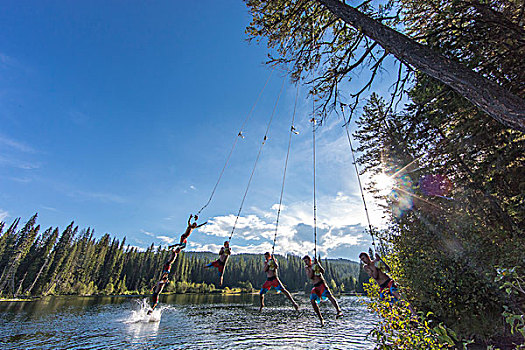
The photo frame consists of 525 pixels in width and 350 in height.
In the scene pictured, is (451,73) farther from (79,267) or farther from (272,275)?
(79,267)

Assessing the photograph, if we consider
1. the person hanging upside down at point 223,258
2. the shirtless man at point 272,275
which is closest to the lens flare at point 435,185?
the shirtless man at point 272,275

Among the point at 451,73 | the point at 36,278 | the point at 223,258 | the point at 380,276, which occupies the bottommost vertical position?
the point at 380,276

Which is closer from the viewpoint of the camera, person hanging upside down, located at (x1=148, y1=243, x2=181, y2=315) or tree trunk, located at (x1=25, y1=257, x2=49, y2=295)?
person hanging upside down, located at (x1=148, y1=243, x2=181, y2=315)

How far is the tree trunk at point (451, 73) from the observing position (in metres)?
3.90

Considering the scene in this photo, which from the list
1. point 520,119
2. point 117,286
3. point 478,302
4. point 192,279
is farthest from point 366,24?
point 192,279

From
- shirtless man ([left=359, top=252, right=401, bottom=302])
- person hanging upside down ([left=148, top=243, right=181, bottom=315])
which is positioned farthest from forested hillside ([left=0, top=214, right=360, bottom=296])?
shirtless man ([left=359, top=252, right=401, bottom=302])

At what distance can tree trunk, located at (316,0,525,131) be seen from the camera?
390 cm

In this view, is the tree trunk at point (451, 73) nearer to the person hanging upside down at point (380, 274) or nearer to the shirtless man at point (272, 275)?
Answer: the person hanging upside down at point (380, 274)

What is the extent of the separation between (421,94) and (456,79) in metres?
2.09

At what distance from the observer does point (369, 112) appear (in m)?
19.3

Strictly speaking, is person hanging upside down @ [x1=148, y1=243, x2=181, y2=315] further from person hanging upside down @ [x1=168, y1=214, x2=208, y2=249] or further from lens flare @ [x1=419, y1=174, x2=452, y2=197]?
lens flare @ [x1=419, y1=174, x2=452, y2=197]

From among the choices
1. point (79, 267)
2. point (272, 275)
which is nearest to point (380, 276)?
point (272, 275)

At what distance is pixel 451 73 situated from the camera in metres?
4.54

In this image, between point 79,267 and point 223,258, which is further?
point 79,267
